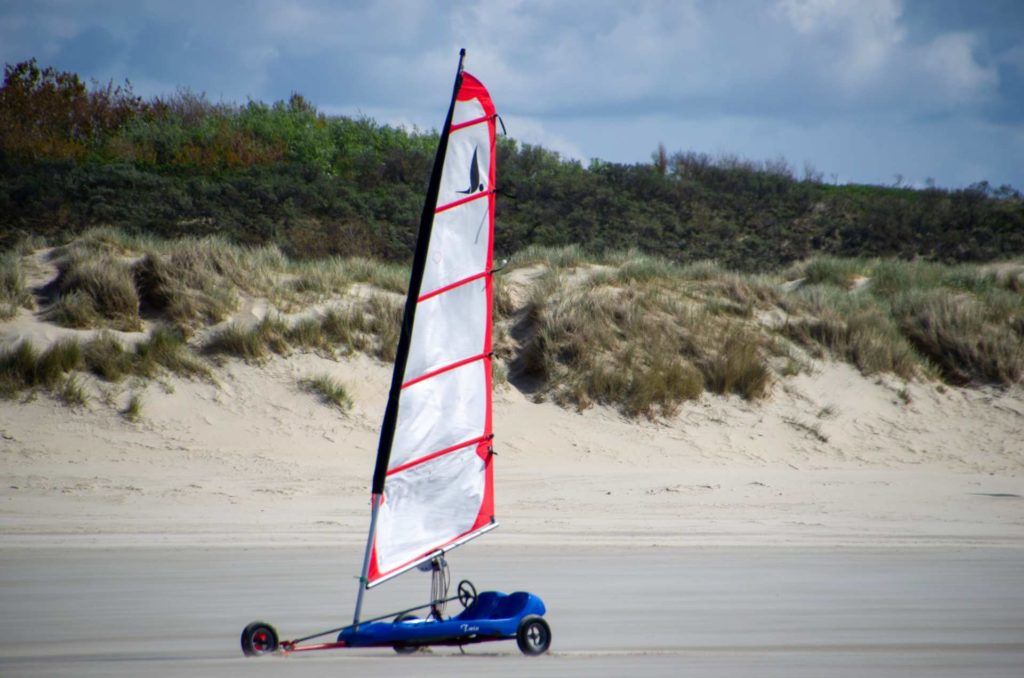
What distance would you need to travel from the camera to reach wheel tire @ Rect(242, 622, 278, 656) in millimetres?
5484

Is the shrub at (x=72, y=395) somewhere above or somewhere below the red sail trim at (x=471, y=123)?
below

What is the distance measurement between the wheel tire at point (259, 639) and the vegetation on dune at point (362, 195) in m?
16.8

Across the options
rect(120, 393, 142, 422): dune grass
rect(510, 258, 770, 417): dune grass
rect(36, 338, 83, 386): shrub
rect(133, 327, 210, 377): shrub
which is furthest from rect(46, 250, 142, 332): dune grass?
rect(510, 258, 770, 417): dune grass

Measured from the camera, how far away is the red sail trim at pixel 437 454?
553 cm

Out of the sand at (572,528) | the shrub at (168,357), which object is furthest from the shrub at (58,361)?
the shrub at (168,357)

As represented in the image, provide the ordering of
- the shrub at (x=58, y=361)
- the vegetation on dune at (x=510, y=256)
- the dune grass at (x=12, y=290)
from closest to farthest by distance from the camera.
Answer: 1. the shrub at (x=58, y=361)
2. the dune grass at (x=12, y=290)
3. the vegetation on dune at (x=510, y=256)

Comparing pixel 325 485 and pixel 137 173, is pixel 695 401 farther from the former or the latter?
pixel 137 173

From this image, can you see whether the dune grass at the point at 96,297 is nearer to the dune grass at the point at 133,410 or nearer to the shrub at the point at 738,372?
the dune grass at the point at 133,410

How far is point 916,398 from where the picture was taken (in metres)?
15.9

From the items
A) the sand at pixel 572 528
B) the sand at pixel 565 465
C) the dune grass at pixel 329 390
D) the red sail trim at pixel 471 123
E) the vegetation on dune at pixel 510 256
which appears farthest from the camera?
the vegetation on dune at pixel 510 256

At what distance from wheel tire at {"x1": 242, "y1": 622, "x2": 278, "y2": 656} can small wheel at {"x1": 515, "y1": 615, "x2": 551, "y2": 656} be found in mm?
1244

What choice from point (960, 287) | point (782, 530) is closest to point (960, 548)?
point (782, 530)

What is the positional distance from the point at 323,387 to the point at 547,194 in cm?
1584

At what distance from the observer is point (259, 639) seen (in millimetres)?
5512
